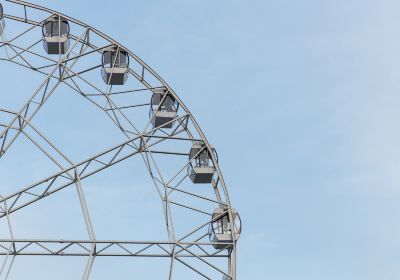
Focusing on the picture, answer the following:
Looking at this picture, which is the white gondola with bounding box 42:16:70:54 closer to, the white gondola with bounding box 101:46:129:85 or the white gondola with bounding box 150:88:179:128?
the white gondola with bounding box 101:46:129:85

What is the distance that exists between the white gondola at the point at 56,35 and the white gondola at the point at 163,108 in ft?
10.6

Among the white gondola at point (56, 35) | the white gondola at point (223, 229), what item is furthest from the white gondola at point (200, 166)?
the white gondola at point (56, 35)

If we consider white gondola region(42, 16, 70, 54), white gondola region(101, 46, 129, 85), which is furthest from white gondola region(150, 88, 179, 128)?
white gondola region(42, 16, 70, 54)

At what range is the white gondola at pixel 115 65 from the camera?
2497 centimetres

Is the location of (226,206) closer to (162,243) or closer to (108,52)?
(162,243)

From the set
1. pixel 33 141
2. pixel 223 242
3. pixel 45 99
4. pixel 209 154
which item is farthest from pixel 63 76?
pixel 223 242

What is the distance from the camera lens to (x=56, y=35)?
25109 mm

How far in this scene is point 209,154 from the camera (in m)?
24.0

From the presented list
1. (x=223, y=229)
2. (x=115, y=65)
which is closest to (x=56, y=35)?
(x=115, y=65)

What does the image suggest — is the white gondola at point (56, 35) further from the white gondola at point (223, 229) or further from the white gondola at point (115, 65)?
the white gondola at point (223, 229)

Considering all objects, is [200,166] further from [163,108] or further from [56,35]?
[56,35]

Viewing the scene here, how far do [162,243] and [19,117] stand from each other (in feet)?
17.8

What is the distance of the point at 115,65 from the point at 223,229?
6.24 m

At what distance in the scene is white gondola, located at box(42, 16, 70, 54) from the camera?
25.0 metres
